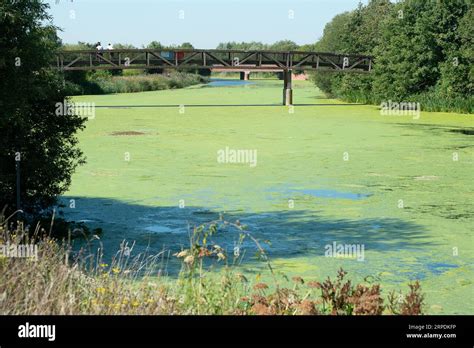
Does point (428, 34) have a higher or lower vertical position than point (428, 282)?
higher

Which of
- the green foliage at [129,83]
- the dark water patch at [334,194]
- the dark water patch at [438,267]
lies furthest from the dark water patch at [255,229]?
the green foliage at [129,83]

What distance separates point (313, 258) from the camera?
1011cm

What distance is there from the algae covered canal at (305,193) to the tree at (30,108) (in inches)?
47.1

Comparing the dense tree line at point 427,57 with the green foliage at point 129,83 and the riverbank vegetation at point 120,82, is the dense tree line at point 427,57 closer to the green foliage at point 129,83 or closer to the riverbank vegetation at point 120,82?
the riverbank vegetation at point 120,82

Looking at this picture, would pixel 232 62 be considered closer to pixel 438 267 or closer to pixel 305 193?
pixel 305 193

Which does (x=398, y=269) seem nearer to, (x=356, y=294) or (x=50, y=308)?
(x=356, y=294)

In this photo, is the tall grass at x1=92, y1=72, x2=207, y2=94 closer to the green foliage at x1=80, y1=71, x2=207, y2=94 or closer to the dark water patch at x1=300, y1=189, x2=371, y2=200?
the green foliage at x1=80, y1=71, x2=207, y2=94

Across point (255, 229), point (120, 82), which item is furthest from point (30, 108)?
point (120, 82)

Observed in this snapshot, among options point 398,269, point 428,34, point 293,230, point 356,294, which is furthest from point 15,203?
point 428,34

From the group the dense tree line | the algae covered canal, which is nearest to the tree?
the algae covered canal

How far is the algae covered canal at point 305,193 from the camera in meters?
10.1

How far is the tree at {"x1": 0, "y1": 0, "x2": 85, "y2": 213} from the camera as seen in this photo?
10.3 m

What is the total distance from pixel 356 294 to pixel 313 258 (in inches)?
144

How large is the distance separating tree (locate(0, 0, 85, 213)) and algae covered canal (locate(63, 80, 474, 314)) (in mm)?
1196
